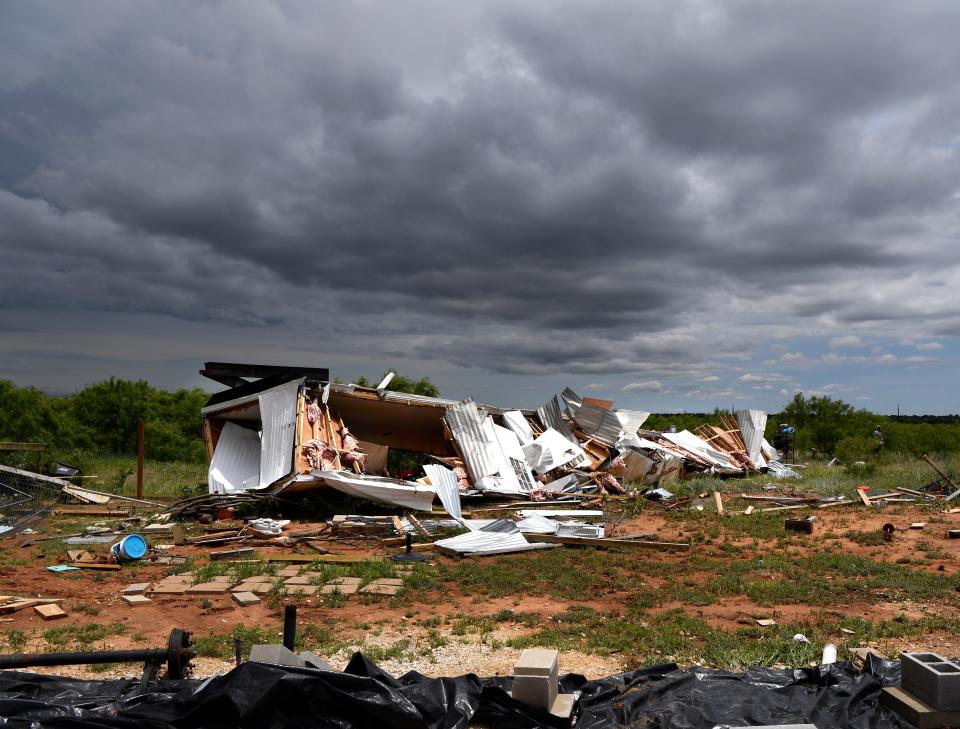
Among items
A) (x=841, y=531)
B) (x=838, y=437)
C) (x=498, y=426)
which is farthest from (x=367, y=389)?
(x=838, y=437)

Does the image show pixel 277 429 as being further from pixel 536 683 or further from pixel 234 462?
pixel 536 683

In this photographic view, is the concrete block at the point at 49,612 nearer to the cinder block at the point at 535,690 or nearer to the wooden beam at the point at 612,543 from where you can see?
the cinder block at the point at 535,690

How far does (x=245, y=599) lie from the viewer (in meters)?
8.44

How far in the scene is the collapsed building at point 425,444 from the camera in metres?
15.6

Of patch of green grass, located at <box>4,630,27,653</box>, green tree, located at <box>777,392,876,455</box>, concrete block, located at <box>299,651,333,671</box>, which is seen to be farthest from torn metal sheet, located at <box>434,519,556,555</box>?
green tree, located at <box>777,392,876,455</box>

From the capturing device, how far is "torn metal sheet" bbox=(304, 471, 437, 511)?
14.7 metres

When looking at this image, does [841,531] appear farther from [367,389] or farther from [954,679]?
[367,389]

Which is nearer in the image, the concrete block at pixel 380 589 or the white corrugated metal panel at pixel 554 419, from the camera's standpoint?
the concrete block at pixel 380 589

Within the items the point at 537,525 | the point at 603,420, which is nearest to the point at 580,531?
the point at 537,525

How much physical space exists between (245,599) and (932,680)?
6.81m

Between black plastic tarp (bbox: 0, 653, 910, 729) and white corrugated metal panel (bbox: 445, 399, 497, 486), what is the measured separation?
12851 mm

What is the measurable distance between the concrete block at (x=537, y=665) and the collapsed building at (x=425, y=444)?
9960 millimetres

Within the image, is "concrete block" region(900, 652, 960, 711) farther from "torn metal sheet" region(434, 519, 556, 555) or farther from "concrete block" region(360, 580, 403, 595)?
"torn metal sheet" region(434, 519, 556, 555)

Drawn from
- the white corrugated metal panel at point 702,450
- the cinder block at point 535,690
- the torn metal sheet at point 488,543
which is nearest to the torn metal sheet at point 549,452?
the white corrugated metal panel at point 702,450
